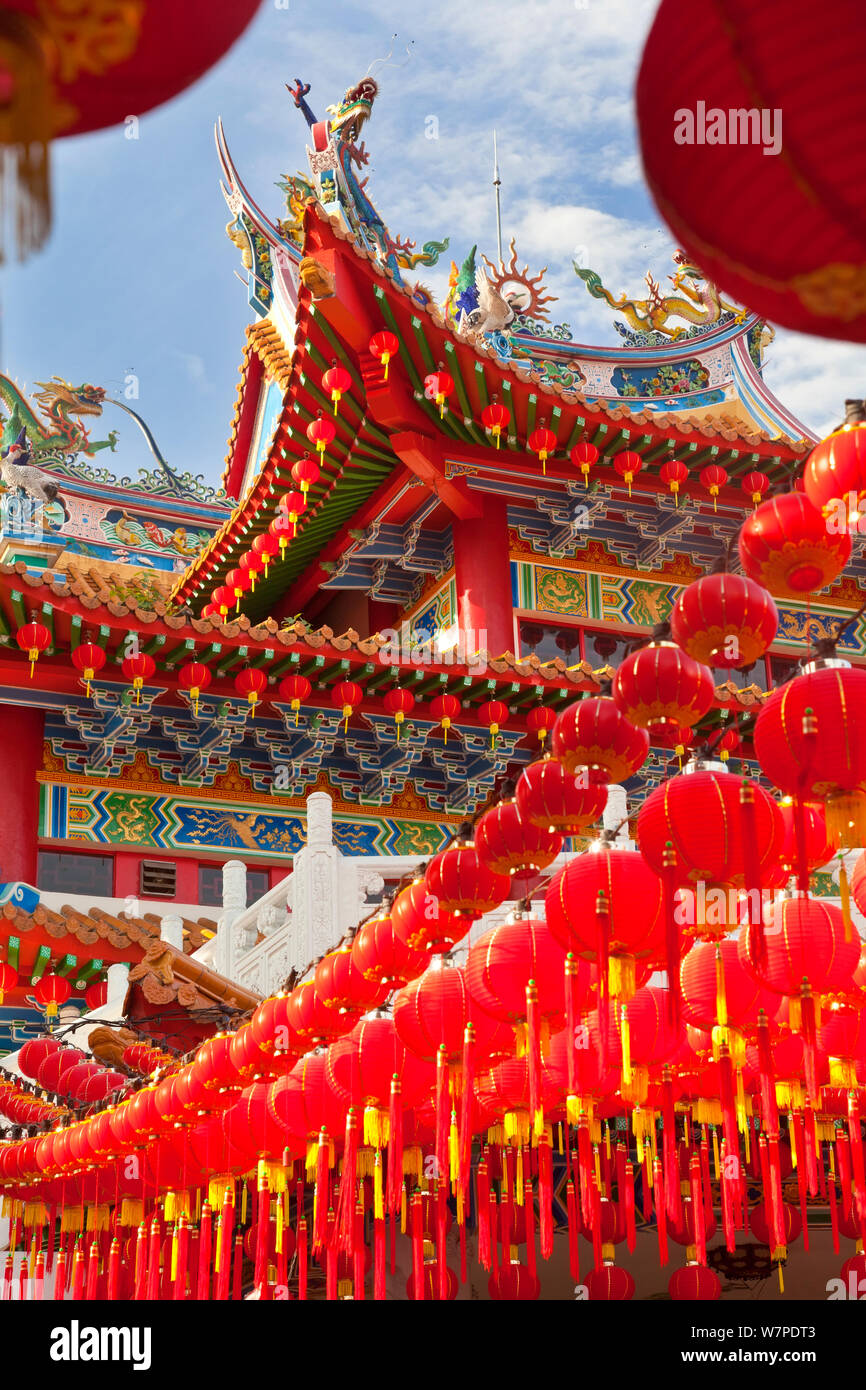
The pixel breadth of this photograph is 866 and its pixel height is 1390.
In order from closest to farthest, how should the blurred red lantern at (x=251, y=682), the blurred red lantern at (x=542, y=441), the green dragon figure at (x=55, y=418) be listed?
the blurred red lantern at (x=251, y=682), the blurred red lantern at (x=542, y=441), the green dragon figure at (x=55, y=418)

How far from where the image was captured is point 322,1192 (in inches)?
301

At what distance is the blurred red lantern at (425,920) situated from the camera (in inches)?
259

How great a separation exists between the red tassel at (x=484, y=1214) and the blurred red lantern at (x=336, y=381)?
7.28 metres

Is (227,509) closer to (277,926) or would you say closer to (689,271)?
(689,271)

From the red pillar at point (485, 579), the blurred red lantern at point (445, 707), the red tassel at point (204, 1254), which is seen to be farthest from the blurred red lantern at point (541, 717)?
the red tassel at point (204, 1254)

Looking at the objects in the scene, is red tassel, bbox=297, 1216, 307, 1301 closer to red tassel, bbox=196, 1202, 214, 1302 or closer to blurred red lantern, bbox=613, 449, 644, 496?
red tassel, bbox=196, 1202, 214, 1302

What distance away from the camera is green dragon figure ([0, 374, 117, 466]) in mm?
20109

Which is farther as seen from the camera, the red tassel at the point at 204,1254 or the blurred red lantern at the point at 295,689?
the blurred red lantern at the point at 295,689

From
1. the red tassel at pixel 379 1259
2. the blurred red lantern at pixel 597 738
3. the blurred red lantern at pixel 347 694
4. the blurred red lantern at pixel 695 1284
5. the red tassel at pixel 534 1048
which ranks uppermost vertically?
the blurred red lantern at pixel 347 694

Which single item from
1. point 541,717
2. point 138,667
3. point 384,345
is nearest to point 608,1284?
point 541,717

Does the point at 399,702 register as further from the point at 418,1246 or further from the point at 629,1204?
the point at 418,1246

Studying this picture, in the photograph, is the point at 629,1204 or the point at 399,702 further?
the point at 399,702

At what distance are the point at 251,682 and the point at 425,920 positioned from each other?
21.8ft

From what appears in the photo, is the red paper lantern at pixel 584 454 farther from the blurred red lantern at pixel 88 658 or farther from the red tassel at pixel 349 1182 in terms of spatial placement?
the red tassel at pixel 349 1182
